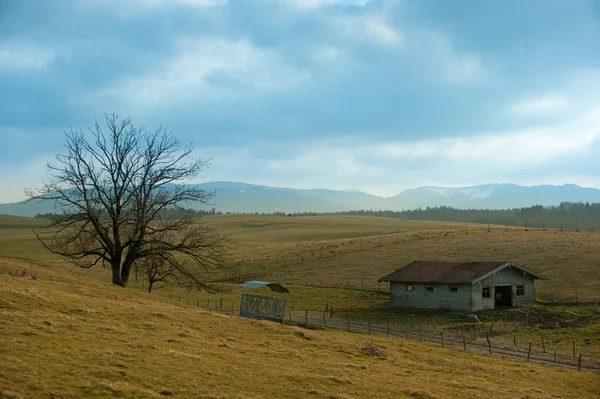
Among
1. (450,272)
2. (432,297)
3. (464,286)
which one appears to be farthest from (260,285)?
(450,272)

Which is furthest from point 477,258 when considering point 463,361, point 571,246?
point 463,361

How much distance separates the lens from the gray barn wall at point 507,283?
4656cm

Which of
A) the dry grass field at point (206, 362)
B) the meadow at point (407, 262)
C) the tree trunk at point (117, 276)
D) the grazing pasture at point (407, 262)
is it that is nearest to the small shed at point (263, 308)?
the meadow at point (407, 262)

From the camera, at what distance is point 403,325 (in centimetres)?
4212

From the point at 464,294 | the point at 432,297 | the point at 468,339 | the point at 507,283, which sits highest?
the point at 507,283

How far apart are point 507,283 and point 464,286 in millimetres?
5112

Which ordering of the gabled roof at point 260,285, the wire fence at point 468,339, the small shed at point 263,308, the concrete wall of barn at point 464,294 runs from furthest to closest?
the concrete wall of barn at point 464,294
the gabled roof at point 260,285
the small shed at point 263,308
the wire fence at point 468,339

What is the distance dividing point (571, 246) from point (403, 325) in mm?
34530

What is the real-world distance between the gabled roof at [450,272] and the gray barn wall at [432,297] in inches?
26.0

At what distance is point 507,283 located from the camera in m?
48.6

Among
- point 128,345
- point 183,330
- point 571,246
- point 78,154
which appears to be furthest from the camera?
point 571,246

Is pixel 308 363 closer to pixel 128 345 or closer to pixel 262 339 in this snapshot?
pixel 262 339

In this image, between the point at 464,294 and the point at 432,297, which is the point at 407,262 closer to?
the point at 432,297

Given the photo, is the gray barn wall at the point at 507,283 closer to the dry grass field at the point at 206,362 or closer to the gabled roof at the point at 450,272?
the gabled roof at the point at 450,272
